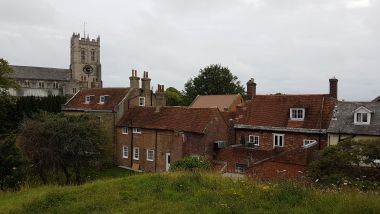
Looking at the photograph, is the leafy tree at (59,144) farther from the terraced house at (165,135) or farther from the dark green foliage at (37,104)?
the dark green foliage at (37,104)

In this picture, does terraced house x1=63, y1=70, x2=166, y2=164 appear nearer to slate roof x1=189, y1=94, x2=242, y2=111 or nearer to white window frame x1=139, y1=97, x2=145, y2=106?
white window frame x1=139, y1=97, x2=145, y2=106

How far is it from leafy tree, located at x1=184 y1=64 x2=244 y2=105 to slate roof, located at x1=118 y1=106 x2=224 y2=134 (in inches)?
1297

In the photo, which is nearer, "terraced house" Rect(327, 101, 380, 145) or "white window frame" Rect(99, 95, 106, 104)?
"terraced house" Rect(327, 101, 380, 145)

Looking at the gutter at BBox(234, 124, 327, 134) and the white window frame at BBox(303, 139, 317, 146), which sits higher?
the gutter at BBox(234, 124, 327, 134)

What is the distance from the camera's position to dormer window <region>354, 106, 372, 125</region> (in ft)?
104

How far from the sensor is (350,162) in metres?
21.0

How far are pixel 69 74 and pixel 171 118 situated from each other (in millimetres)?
83588

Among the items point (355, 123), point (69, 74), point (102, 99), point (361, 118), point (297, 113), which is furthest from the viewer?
point (69, 74)

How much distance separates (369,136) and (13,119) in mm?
53007

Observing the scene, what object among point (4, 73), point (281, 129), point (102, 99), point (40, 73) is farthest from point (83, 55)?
point (281, 129)

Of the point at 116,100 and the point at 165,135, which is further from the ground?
the point at 116,100

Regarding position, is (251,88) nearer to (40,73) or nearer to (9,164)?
(9,164)

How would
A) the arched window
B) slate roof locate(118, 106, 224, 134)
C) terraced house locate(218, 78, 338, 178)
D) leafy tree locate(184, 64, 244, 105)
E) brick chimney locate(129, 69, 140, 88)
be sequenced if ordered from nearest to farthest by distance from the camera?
1. terraced house locate(218, 78, 338, 178)
2. slate roof locate(118, 106, 224, 134)
3. brick chimney locate(129, 69, 140, 88)
4. leafy tree locate(184, 64, 244, 105)
5. the arched window

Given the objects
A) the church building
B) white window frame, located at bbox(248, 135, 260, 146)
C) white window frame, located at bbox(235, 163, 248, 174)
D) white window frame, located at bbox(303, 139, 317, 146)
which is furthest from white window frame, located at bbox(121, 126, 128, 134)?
the church building
